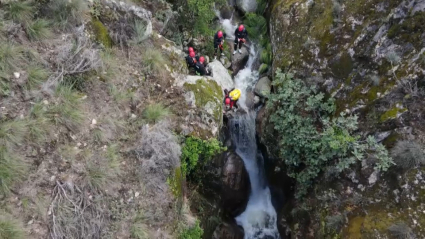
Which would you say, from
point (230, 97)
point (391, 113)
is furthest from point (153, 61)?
point (391, 113)

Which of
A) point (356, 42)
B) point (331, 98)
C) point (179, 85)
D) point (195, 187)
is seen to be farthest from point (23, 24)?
point (356, 42)

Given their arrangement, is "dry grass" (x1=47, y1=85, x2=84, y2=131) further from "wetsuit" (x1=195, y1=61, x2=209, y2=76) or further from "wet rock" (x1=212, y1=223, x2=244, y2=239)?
"wet rock" (x1=212, y1=223, x2=244, y2=239)

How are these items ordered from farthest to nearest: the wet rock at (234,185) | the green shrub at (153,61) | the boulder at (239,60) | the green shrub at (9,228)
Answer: the boulder at (239,60), the wet rock at (234,185), the green shrub at (153,61), the green shrub at (9,228)

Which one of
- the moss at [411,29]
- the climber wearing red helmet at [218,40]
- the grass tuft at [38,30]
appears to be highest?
the moss at [411,29]

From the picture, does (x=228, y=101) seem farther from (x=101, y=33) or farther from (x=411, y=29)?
(x=411, y=29)

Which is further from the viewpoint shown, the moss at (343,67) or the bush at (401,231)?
the moss at (343,67)

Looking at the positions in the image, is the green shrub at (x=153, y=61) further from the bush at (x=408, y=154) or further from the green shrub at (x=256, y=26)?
the bush at (x=408, y=154)

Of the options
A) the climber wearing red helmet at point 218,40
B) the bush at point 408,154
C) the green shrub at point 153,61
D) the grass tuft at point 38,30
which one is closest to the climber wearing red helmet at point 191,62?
the green shrub at point 153,61

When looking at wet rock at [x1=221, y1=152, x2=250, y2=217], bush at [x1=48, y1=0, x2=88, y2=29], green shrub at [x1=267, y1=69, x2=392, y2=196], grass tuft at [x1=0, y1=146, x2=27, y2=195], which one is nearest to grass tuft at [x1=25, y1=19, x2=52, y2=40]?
bush at [x1=48, y1=0, x2=88, y2=29]
